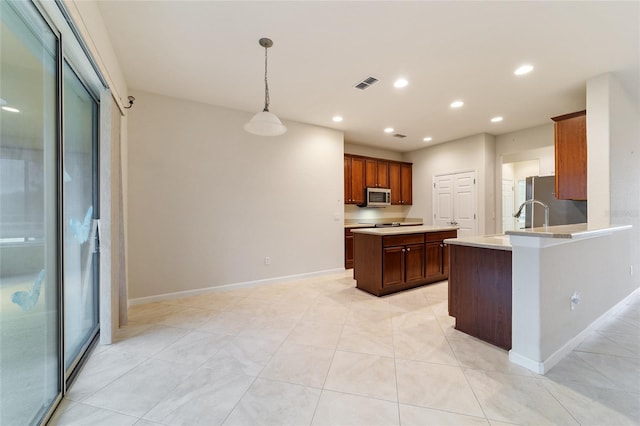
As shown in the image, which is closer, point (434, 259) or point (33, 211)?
point (33, 211)

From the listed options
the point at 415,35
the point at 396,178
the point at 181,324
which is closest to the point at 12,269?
the point at 181,324

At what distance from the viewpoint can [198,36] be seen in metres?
2.32

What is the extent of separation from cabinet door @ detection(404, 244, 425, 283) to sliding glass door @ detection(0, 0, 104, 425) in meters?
3.58

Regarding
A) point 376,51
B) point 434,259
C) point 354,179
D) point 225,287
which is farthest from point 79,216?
point 354,179

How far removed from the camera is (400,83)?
10.4 feet

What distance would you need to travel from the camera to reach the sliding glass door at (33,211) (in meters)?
1.22

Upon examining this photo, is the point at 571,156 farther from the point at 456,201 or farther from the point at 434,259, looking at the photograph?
the point at 456,201

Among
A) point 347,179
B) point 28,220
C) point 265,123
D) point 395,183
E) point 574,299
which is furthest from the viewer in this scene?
point 395,183

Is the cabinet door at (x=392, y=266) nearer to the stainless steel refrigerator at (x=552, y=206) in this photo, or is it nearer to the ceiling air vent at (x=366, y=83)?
the ceiling air vent at (x=366, y=83)

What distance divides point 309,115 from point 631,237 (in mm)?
4595

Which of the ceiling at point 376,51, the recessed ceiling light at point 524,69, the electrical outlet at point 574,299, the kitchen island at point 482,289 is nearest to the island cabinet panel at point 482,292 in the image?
the kitchen island at point 482,289

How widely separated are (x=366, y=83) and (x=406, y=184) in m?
3.91

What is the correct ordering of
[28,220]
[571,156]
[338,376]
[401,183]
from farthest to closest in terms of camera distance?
[401,183] < [571,156] < [338,376] < [28,220]

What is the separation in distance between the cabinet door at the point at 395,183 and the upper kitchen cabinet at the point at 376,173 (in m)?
0.15
